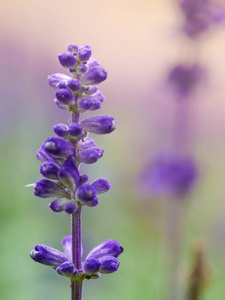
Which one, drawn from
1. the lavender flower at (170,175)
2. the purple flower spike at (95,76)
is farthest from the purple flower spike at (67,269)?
the lavender flower at (170,175)

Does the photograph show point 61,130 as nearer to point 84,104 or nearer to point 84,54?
point 84,104

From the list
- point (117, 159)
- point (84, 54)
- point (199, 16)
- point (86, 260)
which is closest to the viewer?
point (86, 260)

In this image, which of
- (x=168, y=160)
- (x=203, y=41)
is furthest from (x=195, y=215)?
(x=203, y=41)

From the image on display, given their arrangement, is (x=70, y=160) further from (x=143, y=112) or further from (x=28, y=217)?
(x=143, y=112)

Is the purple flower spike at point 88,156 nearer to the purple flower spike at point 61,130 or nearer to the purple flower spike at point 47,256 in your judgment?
the purple flower spike at point 61,130

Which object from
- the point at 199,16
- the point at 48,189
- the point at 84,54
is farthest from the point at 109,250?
the point at 199,16

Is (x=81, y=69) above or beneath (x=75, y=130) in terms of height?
above

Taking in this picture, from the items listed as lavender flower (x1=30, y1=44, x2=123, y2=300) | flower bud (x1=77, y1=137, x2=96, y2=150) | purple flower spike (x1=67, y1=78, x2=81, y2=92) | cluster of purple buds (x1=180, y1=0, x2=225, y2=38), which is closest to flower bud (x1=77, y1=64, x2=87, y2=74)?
lavender flower (x1=30, y1=44, x2=123, y2=300)
